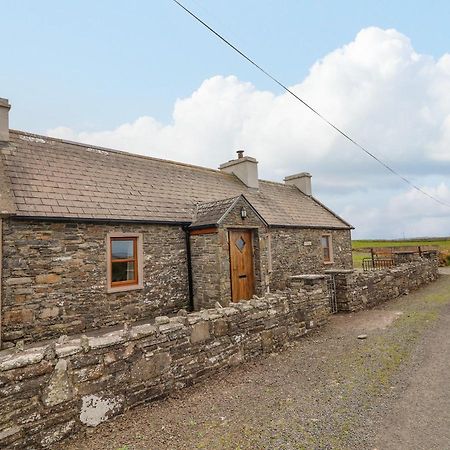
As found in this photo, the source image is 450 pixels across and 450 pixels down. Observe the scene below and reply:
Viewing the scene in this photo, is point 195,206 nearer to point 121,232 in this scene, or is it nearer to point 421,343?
point 121,232

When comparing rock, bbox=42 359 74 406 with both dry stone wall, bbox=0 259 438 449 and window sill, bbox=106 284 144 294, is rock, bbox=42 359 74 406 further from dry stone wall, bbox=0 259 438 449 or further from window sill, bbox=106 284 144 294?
window sill, bbox=106 284 144 294

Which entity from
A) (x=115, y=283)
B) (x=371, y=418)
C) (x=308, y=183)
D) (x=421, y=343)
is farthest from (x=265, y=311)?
(x=308, y=183)

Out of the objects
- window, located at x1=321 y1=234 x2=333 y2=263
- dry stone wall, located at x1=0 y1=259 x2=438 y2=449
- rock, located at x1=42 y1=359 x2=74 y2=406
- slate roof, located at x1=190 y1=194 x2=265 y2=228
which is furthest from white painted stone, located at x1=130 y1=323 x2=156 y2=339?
window, located at x1=321 y1=234 x2=333 y2=263

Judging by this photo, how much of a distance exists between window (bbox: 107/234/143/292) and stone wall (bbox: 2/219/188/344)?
166 millimetres

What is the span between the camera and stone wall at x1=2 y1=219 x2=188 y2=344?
7.58m

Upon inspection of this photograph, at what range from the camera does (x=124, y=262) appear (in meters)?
9.62

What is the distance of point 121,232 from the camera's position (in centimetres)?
948

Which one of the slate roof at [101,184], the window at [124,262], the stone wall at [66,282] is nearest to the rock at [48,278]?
the stone wall at [66,282]

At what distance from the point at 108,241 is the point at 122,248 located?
0.55 meters

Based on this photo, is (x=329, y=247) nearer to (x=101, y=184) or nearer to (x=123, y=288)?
(x=123, y=288)

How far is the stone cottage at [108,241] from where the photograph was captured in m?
7.83

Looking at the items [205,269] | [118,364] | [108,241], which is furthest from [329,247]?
[118,364]

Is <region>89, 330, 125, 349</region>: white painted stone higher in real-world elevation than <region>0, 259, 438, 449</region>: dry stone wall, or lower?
higher

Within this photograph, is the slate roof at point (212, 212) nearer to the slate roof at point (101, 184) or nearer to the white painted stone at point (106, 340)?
the slate roof at point (101, 184)
